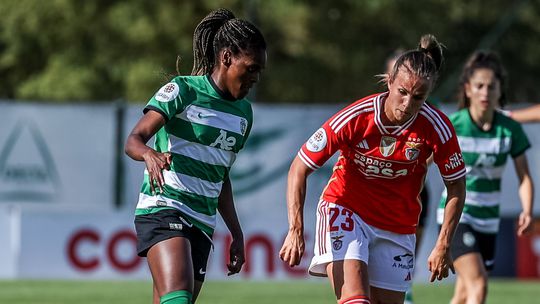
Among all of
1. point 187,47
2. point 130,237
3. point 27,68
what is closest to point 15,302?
point 130,237

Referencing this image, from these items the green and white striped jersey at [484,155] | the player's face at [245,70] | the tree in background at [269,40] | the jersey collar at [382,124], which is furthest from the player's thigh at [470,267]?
the tree in background at [269,40]

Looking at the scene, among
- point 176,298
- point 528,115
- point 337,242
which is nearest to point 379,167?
point 337,242

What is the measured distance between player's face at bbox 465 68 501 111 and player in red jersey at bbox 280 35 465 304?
2213mm

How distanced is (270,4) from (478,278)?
787 inches

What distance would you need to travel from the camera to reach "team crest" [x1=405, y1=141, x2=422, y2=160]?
6.91 metres

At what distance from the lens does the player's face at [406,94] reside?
6660 mm

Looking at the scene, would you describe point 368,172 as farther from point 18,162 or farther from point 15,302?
point 18,162

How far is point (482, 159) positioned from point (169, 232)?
A: 3.51 meters

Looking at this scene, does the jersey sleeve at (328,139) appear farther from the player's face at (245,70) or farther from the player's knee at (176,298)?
the player's knee at (176,298)

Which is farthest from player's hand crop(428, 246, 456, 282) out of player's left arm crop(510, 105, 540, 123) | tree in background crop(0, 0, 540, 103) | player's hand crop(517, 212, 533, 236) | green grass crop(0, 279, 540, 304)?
tree in background crop(0, 0, 540, 103)

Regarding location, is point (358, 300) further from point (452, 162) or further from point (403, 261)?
point (452, 162)

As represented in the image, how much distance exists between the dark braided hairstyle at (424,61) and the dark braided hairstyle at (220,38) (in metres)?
0.76

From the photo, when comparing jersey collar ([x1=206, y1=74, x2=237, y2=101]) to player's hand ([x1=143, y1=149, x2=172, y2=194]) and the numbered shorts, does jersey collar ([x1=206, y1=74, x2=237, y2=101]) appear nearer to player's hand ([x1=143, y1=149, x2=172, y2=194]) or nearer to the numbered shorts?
player's hand ([x1=143, y1=149, x2=172, y2=194])

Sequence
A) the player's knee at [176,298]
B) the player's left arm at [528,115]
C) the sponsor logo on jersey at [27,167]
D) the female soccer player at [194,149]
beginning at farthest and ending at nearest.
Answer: the sponsor logo on jersey at [27,167]
the player's left arm at [528,115]
the female soccer player at [194,149]
the player's knee at [176,298]
